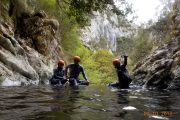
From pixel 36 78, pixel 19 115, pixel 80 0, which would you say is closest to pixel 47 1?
pixel 36 78

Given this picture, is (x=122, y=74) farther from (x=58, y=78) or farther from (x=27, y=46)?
(x=27, y=46)

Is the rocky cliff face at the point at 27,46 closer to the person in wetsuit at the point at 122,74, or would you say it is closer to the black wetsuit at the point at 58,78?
the black wetsuit at the point at 58,78

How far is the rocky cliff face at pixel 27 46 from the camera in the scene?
56.2 ft

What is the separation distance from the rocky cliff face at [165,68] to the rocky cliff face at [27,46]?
22.2ft

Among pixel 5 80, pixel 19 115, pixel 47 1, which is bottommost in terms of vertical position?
pixel 19 115

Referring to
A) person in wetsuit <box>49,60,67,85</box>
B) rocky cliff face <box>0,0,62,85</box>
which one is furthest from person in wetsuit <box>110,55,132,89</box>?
rocky cliff face <box>0,0,62,85</box>

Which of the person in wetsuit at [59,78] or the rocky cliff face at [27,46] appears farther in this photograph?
the rocky cliff face at [27,46]

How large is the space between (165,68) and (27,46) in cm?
1062

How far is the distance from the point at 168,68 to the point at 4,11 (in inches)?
489

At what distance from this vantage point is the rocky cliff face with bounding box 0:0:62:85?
56.2ft

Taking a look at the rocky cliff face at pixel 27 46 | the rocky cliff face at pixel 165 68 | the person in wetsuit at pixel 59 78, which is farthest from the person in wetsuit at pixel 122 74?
the rocky cliff face at pixel 27 46

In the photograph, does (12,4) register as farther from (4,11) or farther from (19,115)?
(19,115)

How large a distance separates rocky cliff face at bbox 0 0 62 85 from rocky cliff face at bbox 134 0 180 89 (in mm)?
6770

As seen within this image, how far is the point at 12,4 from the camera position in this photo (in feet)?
77.5
